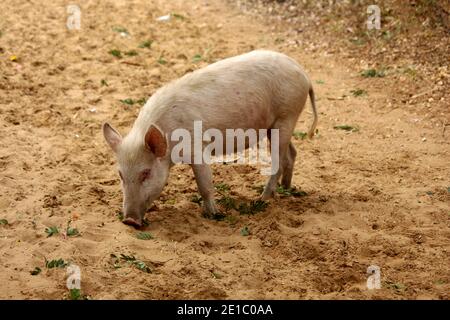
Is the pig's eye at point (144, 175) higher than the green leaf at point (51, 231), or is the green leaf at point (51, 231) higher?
the pig's eye at point (144, 175)

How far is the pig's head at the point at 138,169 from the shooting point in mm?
5172

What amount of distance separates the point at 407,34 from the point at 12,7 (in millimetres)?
6198

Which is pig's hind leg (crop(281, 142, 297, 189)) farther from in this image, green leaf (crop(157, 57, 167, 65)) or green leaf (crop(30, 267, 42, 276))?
green leaf (crop(157, 57, 167, 65))

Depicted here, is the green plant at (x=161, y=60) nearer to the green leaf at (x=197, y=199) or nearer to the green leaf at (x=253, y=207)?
the green leaf at (x=197, y=199)

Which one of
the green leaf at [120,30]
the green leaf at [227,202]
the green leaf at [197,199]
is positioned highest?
the green leaf at [120,30]

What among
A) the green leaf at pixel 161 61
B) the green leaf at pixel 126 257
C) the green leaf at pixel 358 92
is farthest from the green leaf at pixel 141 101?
the green leaf at pixel 126 257

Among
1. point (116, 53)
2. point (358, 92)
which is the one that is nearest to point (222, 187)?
point (358, 92)

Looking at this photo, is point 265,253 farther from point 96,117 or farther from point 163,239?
point 96,117

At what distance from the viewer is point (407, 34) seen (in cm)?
931

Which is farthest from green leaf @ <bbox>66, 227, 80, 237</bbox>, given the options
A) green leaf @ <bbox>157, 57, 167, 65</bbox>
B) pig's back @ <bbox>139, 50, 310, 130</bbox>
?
green leaf @ <bbox>157, 57, 167, 65</bbox>

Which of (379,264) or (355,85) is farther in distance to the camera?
(355,85)

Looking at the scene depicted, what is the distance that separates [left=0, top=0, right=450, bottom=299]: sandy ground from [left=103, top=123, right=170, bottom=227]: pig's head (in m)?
0.19

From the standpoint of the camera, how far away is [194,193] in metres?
6.09
